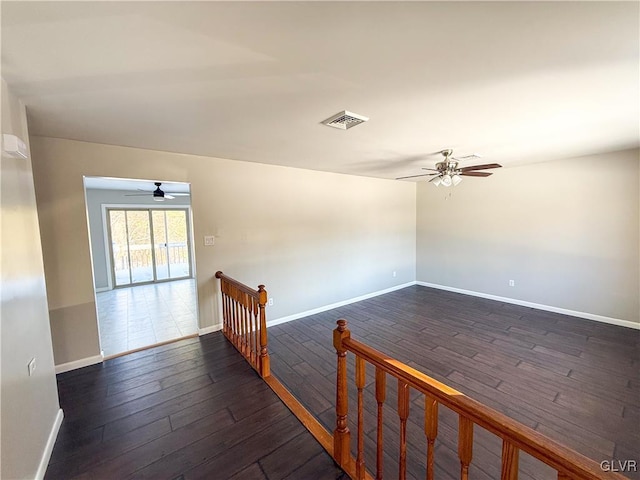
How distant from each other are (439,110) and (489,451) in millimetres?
2622

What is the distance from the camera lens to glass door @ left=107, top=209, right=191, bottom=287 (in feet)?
22.0

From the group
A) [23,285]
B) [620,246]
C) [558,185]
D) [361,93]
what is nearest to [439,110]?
[361,93]

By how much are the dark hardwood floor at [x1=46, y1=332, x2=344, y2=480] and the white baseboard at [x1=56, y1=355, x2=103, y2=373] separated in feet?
0.27

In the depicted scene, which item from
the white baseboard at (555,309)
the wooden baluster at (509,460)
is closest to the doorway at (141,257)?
the wooden baluster at (509,460)

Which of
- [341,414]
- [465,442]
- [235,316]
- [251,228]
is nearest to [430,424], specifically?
[465,442]

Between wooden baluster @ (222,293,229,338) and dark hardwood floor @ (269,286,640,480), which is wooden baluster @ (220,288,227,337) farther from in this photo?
dark hardwood floor @ (269,286,640,480)

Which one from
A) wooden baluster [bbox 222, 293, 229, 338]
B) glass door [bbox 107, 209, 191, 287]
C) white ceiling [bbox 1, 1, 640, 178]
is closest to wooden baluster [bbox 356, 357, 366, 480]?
white ceiling [bbox 1, 1, 640, 178]

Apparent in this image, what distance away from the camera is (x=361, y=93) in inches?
71.2

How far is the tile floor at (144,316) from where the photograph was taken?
3.55 m

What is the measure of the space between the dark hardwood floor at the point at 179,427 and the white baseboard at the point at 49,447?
3 centimetres

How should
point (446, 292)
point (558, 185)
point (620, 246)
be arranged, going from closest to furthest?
point (620, 246)
point (558, 185)
point (446, 292)

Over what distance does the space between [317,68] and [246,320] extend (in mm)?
2567

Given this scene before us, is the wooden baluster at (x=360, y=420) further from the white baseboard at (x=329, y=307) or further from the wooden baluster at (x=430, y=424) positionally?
the white baseboard at (x=329, y=307)

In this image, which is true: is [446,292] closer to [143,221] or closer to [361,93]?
[361,93]
